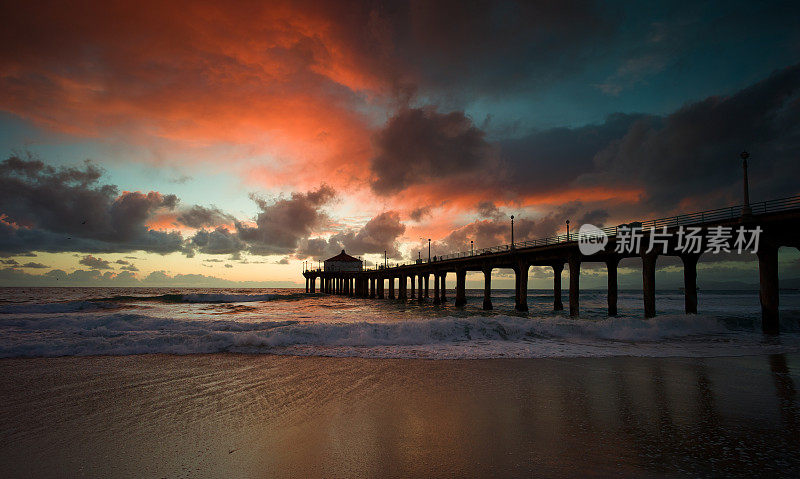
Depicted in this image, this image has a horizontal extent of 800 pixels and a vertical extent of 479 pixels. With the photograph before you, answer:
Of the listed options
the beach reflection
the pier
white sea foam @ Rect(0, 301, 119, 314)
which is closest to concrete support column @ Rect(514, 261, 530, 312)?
the pier

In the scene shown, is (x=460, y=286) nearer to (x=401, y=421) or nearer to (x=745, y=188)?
(x=745, y=188)

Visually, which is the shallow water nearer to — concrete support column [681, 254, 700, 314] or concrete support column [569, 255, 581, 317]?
concrete support column [681, 254, 700, 314]

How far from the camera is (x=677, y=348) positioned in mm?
14625

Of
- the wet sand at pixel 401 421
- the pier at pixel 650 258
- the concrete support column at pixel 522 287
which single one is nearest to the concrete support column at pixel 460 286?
the pier at pixel 650 258

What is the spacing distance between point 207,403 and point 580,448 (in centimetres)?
690

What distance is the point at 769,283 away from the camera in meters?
20.8

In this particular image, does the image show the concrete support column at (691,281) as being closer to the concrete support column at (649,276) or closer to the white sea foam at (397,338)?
the concrete support column at (649,276)

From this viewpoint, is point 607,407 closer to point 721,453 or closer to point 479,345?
point 721,453

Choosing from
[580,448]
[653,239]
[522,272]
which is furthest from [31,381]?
[522,272]

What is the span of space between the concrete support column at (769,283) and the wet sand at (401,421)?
46.3ft

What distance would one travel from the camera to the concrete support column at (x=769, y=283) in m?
20.4

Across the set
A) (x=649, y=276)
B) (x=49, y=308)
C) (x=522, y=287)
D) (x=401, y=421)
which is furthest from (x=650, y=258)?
(x=49, y=308)

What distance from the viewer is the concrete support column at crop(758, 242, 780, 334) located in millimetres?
20438

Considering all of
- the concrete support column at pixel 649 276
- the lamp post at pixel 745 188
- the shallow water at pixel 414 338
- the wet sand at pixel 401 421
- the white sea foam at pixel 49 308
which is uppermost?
the lamp post at pixel 745 188
